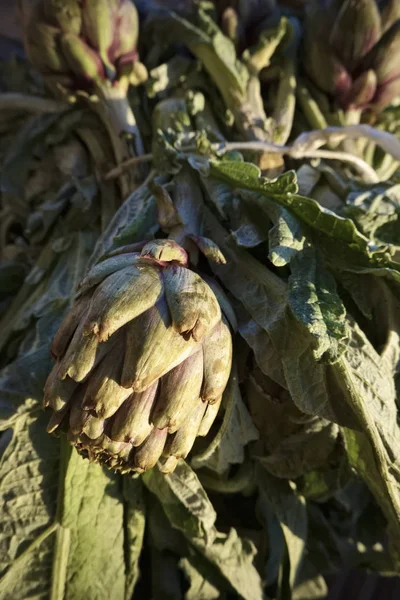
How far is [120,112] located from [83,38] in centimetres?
11

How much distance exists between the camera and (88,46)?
28.9 inches

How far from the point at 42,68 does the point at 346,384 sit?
0.66 metres

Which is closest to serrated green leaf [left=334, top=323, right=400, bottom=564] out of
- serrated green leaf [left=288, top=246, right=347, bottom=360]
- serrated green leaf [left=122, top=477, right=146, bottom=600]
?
serrated green leaf [left=288, top=246, right=347, bottom=360]

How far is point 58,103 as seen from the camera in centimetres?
83

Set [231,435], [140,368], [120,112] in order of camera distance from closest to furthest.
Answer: [140,368] → [231,435] → [120,112]

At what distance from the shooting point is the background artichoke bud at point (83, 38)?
2.33ft

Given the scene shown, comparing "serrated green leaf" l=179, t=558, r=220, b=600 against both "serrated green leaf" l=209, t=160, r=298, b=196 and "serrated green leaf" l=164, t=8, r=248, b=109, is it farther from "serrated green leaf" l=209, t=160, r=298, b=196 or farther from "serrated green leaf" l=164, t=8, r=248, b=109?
"serrated green leaf" l=164, t=8, r=248, b=109

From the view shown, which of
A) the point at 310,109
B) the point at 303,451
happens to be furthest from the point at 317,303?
the point at 310,109

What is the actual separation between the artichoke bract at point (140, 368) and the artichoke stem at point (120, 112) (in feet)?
1.18

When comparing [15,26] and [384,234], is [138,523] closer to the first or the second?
[384,234]

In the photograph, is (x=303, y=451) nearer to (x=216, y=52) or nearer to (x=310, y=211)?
(x=310, y=211)

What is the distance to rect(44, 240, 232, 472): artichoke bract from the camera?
0.44m

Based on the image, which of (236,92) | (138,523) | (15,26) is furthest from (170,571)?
(15,26)

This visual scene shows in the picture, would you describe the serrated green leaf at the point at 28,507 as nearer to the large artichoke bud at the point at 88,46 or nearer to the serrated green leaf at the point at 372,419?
the serrated green leaf at the point at 372,419
